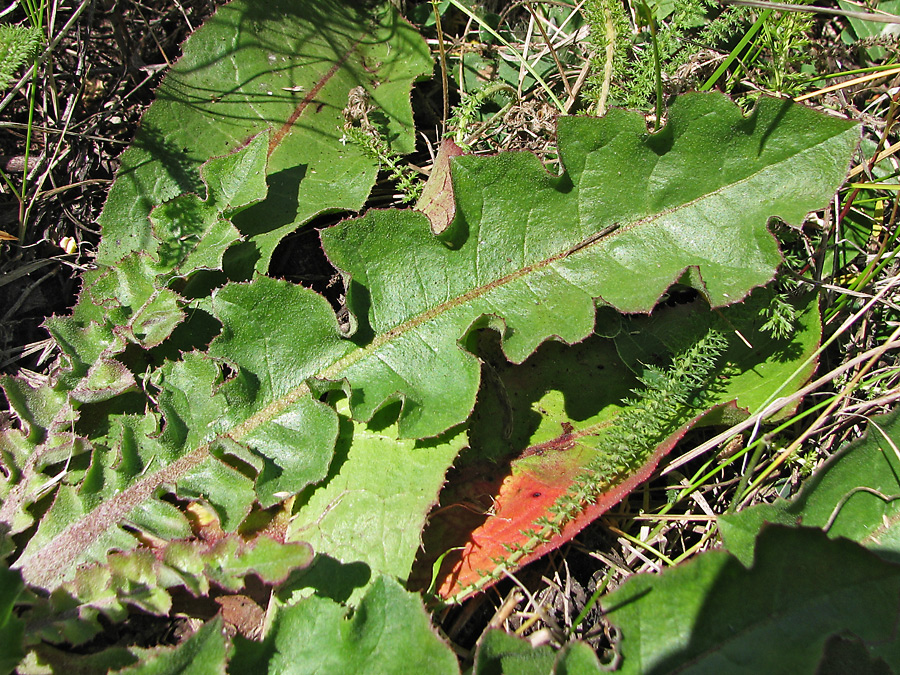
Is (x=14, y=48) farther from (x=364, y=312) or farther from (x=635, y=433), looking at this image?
(x=635, y=433)

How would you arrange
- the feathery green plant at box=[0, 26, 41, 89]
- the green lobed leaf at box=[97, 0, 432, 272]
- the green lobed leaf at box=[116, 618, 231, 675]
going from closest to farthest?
the green lobed leaf at box=[116, 618, 231, 675] < the feathery green plant at box=[0, 26, 41, 89] < the green lobed leaf at box=[97, 0, 432, 272]

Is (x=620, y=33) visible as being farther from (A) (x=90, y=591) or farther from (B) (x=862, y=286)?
(A) (x=90, y=591)

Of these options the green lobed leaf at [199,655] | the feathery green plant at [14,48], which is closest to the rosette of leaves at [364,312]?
the green lobed leaf at [199,655]

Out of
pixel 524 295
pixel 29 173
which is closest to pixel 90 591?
pixel 524 295

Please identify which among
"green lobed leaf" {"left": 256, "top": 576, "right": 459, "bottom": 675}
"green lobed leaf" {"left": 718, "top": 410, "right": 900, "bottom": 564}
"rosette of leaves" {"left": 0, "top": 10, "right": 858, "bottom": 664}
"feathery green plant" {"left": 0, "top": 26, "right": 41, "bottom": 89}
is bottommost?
"green lobed leaf" {"left": 256, "top": 576, "right": 459, "bottom": 675}

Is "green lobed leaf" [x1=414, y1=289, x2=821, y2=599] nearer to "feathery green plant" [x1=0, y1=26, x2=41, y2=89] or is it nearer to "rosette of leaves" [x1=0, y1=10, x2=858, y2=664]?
"rosette of leaves" [x1=0, y1=10, x2=858, y2=664]

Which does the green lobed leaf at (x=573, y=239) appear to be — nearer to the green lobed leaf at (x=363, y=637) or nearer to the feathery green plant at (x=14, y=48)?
the green lobed leaf at (x=363, y=637)

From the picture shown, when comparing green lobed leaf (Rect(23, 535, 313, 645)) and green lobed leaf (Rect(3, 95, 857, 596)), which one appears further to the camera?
green lobed leaf (Rect(3, 95, 857, 596))

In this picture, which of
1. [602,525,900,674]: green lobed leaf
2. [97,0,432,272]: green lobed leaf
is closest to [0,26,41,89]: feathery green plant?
[97,0,432,272]: green lobed leaf
